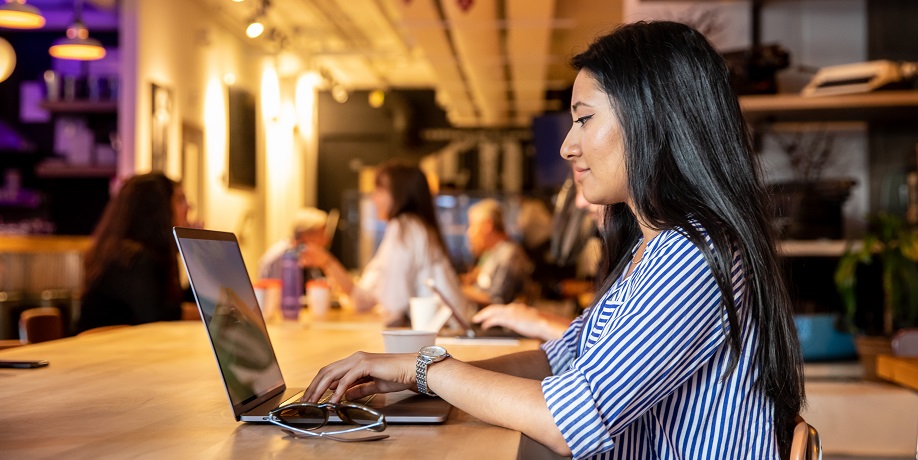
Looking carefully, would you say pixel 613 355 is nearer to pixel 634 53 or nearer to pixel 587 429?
pixel 587 429

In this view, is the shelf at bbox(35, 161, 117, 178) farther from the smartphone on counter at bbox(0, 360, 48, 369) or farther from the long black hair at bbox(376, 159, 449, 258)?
the smartphone on counter at bbox(0, 360, 48, 369)

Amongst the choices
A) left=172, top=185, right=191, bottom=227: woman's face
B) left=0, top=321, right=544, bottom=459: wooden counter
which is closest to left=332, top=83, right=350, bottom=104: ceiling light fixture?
left=172, top=185, right=191, bottom=227: woman's face

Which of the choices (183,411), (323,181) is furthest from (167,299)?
(323,181)

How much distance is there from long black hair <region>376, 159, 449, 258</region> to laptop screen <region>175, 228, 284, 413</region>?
3.20m

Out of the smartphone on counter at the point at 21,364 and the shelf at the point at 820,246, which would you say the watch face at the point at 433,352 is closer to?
the smartphone on counter at the point at 21,364

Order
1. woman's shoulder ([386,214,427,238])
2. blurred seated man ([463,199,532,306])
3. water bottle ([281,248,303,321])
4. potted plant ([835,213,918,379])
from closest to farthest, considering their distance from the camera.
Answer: water bottle ([281,248,303,321]) → potted plant ([835,213,918,379]) → woman's shoulder ([386,214,427,238]) → blurred seated man ([463,199,532,306])

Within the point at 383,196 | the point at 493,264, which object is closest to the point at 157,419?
the point at 383,196

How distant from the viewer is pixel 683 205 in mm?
1312

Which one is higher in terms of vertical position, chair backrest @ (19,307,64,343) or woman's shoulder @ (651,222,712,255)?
woman's shoulder @ (651,222,712,255)

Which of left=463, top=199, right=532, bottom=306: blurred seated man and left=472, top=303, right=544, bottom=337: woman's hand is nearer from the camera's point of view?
left=472, top=303, right=544, bottom=337: woman's hand

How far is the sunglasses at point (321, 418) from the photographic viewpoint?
1.14 meters

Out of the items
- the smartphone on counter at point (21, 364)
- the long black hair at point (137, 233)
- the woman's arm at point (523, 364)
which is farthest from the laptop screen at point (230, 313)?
the long black hair at point (137, 233)

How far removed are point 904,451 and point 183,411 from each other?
299cm

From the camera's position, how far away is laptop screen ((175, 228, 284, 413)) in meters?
1.24
